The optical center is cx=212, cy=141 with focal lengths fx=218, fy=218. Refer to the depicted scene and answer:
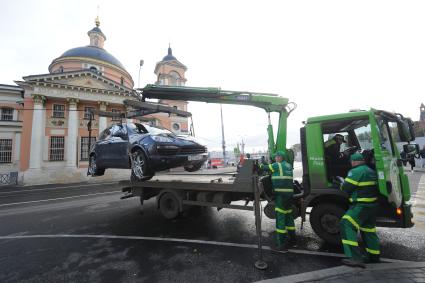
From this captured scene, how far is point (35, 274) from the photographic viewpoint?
142 inches

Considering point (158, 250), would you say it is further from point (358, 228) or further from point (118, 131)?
point (118, 131)

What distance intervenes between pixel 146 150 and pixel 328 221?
4.33 m

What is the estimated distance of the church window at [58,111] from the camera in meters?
23.9

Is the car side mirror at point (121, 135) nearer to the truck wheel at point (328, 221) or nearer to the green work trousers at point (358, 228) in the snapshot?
the truck wheel at point (328, 221)

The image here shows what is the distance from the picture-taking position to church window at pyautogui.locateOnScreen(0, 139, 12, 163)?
24.7 meters

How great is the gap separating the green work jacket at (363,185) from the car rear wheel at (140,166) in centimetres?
432

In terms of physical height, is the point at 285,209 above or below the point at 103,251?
above

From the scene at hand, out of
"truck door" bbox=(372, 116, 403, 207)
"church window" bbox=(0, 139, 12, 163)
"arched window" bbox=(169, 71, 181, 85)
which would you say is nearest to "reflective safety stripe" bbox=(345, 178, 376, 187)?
"truck door" bbox=(372, 116, 403, 207)

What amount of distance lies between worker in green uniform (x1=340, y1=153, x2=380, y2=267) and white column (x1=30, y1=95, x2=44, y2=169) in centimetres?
2685

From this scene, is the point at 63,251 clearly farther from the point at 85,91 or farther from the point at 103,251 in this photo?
the point at 85,91

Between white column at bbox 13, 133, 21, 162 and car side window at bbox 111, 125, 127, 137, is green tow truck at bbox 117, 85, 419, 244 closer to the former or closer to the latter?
car side window at bbox 111, 125, 127, 137

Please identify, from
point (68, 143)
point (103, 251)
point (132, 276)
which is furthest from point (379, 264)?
point (68, 143)

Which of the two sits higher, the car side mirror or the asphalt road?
the car side mirror

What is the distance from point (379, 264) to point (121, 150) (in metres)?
6.26
